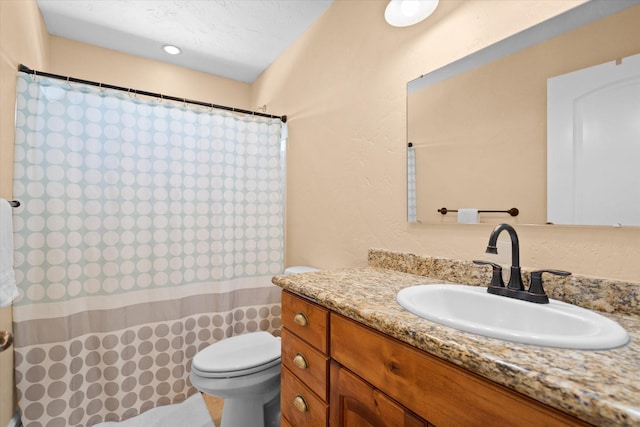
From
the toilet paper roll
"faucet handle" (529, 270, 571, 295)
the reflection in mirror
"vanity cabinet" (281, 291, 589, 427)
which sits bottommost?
"vanity cabinet" (281, 291, 589, 427)

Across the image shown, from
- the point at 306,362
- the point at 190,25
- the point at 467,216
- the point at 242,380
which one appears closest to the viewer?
the point at 306,362

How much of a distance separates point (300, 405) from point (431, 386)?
→ 22.7 inches

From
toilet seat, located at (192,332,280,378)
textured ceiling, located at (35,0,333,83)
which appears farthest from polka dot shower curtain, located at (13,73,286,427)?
textured ceiling, located at (35,0,333,83)

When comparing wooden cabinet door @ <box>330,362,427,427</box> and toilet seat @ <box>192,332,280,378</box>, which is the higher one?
wooden cabinet door @ <box>330,362,427,427</box>

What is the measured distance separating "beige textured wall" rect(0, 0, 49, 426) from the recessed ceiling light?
0.81 metres

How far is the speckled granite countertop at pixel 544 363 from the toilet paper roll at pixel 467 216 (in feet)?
1.50

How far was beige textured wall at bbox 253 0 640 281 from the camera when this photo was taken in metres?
0.91

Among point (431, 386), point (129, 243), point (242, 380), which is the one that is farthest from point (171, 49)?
point (431, 386)

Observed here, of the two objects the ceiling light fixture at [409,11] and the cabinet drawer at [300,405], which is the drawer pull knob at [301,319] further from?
the ceiling light fixture at [409,11]

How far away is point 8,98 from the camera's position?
4.34 ft

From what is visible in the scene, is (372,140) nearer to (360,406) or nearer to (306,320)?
(306,320)

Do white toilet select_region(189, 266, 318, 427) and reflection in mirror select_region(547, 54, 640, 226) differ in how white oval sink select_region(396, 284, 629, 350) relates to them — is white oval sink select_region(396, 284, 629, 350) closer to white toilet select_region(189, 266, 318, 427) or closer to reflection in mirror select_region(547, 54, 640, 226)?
reflection in mirror select_region(547, 54, 640, 226)

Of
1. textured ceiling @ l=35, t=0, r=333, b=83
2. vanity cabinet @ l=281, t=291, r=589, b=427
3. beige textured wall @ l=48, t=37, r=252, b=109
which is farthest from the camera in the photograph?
beige textured wall @ l=48, t=37, r=252, b=109

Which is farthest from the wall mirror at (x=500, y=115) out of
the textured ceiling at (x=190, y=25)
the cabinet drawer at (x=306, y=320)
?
the textured ceiling at (x=190, y=25)
